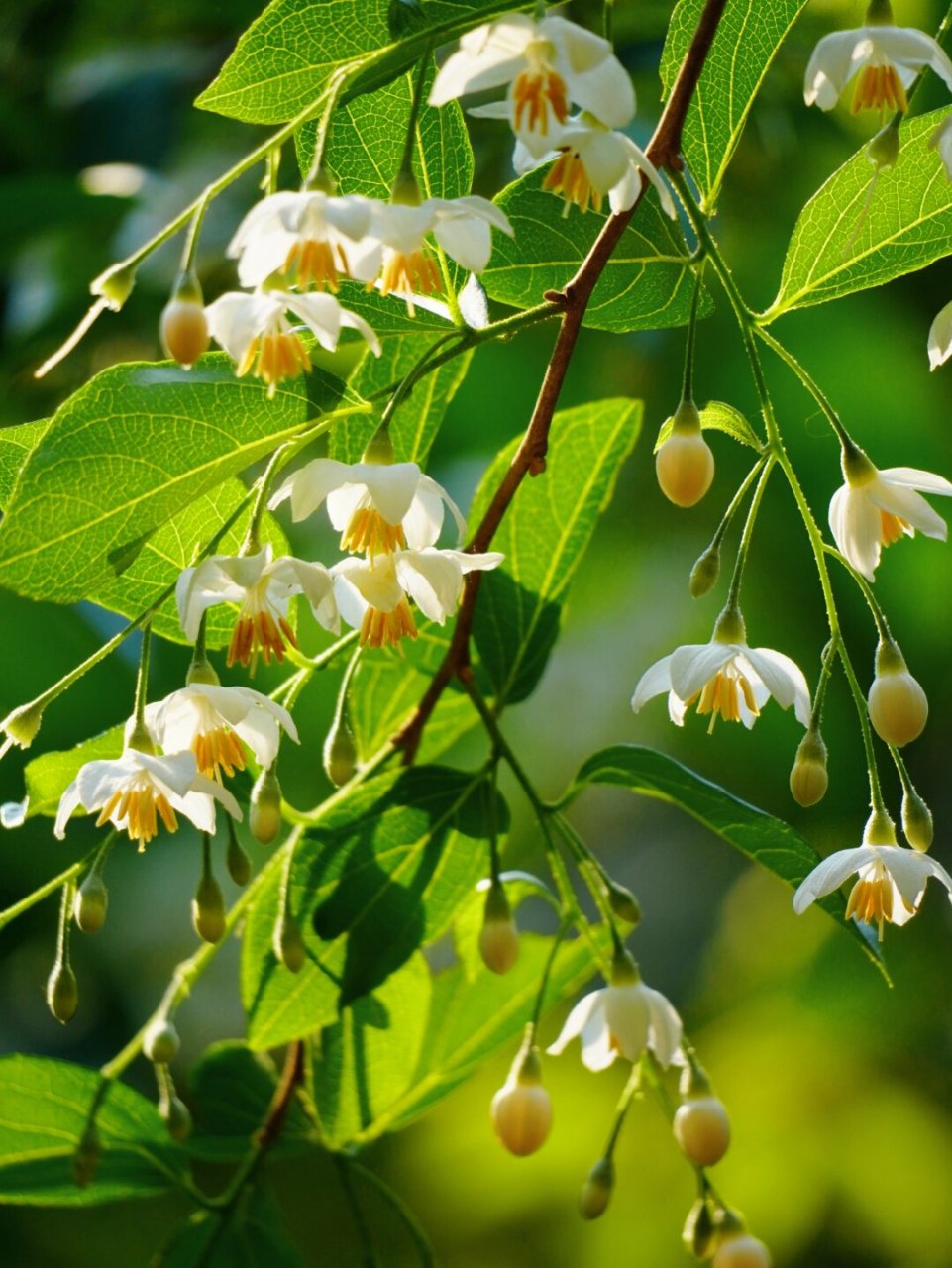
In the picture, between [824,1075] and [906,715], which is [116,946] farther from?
[906,715]

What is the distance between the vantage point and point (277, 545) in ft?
3.09

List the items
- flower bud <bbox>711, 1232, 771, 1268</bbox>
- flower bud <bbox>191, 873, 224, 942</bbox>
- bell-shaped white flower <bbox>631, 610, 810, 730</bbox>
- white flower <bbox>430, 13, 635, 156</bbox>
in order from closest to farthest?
white flower <bbox>430, 13, 635, 156</bbox>
bell-shaped white flower <bbox>631, 610, 810, 730</bbox>
flower bud <bbox>191, 873, 224, 942</bbox>
flower bud <bbox>711, 1232, 771, 1268</bbox>

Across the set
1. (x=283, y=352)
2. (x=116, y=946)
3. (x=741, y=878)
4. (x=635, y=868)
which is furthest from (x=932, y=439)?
(x=283, y=352)

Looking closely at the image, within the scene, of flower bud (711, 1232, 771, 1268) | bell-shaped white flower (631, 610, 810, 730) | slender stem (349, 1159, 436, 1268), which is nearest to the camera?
bell-shaped white flower (631, 610, 810, 730)

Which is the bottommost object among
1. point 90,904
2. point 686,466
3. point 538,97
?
point 90,904

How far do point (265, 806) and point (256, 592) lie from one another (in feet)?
0.61

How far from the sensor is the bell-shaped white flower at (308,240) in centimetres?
70

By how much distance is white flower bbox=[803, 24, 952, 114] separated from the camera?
2.38ft

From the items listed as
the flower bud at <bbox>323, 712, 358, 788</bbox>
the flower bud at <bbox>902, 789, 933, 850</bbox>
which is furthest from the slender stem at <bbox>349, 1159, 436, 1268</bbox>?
the flower bud at <bbox>902, 789, 933, 850</bbox>

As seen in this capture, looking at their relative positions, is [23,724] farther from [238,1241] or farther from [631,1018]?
[238,1241]

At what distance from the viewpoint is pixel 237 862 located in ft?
3.32

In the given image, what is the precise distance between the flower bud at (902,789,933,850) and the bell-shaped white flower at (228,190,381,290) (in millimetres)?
495

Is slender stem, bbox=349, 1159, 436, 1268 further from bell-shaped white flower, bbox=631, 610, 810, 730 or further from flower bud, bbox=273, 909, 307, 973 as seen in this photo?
bell-shaped white flower, bbox=631, 610, 810, 730

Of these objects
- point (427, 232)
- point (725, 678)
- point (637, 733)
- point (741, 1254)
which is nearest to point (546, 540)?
point (725, 678)
